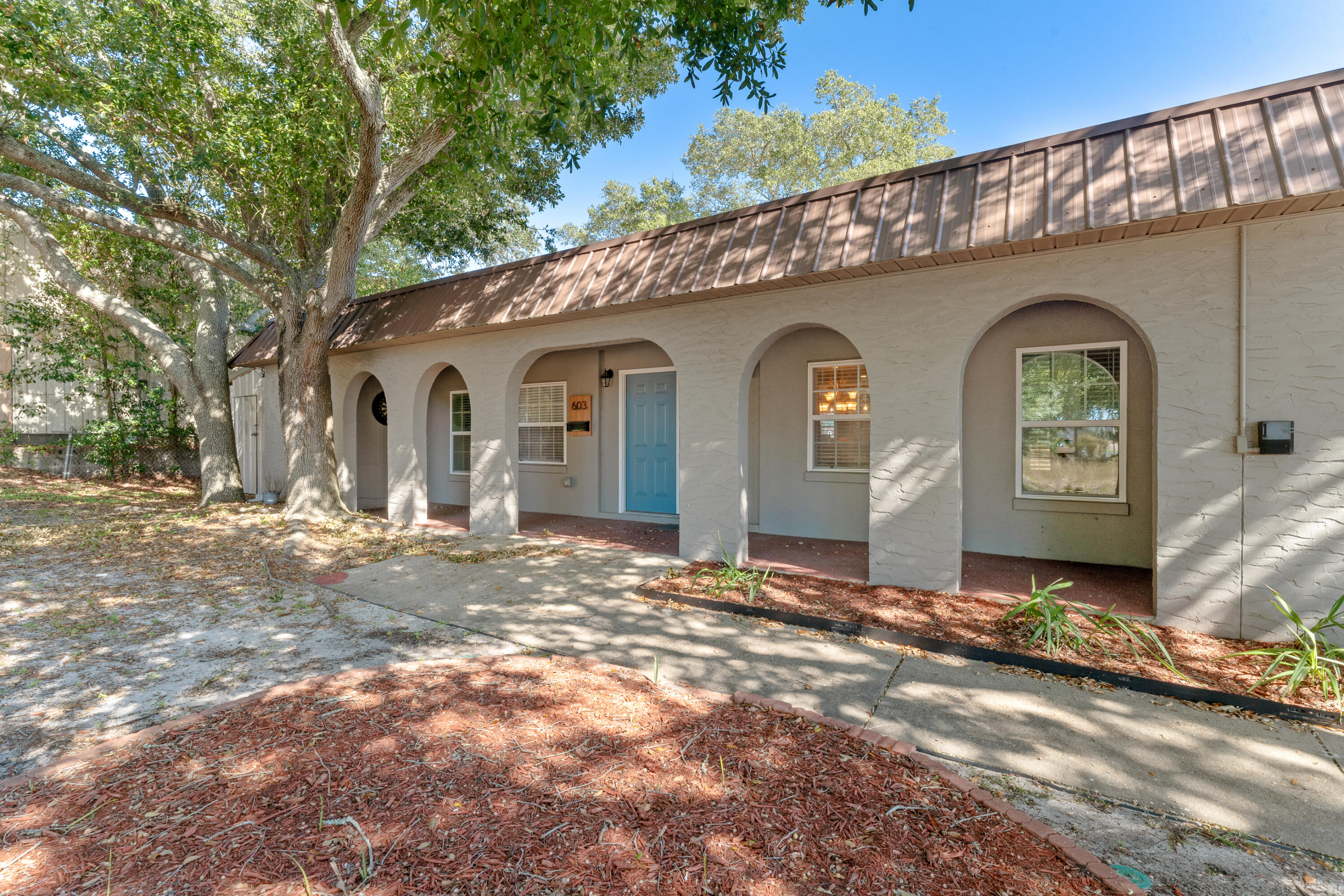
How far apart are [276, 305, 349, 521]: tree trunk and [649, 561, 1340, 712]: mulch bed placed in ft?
19.5

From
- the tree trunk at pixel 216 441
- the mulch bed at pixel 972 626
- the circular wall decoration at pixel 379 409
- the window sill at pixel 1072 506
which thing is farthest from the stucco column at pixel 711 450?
the tree trunk at pixel 216 441

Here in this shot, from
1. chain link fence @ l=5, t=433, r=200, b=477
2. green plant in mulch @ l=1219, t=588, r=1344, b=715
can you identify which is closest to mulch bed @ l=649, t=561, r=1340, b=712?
green plant in mulch @ l=1219, t=588, r=1344, b=715

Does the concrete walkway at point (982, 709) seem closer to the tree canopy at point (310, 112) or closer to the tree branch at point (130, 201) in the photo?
the tree canopy at point (310, 112)

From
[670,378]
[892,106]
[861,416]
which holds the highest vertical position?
[892,106]

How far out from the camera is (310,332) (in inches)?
324

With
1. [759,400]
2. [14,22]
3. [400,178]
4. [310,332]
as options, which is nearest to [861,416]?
[759,400]

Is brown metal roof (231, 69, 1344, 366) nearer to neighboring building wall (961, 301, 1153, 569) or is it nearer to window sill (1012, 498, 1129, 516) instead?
neighboring building wall (961, 301, 1153, 569)

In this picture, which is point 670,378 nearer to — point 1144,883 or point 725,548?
point 725,548

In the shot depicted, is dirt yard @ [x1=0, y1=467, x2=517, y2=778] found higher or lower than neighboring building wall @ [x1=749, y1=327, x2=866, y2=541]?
lower

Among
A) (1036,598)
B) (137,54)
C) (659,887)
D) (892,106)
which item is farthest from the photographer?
(892,106)

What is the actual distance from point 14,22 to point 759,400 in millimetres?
8731

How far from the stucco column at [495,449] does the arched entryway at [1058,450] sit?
17.0 ft

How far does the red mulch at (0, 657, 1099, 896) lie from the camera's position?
168 cm

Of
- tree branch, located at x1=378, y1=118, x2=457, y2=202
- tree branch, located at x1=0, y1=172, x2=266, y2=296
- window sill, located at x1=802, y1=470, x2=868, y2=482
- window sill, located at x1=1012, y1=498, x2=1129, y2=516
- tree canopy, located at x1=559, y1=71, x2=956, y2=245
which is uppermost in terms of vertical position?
tree canopy, located at x1=559, y1=71, x2=956, y2=245
